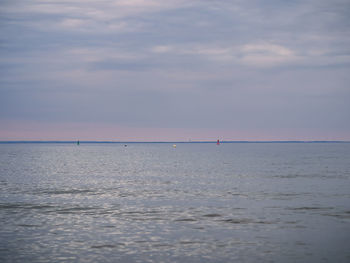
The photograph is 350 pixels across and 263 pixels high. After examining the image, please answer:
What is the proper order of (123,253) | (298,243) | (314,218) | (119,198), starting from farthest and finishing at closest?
1. (119,198)
2. (314,218)
3. (298,243)
4. (123,253)

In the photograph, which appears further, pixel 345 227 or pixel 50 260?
pixel 345 227

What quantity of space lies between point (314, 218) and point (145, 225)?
10.8 meters

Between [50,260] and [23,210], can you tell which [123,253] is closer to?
[50,260]

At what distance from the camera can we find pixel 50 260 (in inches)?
671

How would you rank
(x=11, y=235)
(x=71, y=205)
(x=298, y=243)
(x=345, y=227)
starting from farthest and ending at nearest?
(x=71, y=205) → (x=345, y=227) → (x=11, y=235) → (x=298, y=243)

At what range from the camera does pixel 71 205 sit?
104 ft

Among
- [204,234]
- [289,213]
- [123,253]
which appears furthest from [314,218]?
[123,253]

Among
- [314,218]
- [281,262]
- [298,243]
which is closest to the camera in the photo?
[281,262]

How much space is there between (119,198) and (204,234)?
15684mm

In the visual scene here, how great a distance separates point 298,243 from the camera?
19703mm

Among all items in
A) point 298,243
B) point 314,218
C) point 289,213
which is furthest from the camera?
point 289,213

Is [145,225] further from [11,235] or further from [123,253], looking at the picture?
[11,235]

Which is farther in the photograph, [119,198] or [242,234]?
[119,198]

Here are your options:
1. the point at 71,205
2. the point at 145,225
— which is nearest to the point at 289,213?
the point at 145,225
